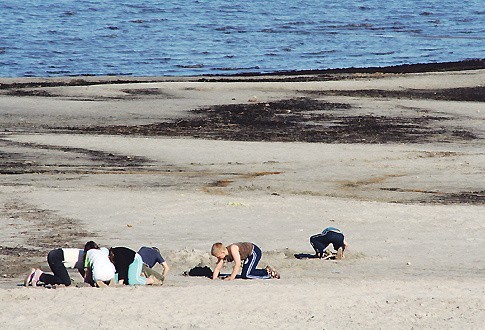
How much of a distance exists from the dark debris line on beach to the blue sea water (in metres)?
13.0

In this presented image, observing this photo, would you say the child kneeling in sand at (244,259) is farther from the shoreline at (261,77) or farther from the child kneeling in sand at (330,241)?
the shoreline at (261,77)

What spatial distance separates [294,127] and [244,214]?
9.61m

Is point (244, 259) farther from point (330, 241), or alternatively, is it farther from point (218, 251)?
point (330, 241)

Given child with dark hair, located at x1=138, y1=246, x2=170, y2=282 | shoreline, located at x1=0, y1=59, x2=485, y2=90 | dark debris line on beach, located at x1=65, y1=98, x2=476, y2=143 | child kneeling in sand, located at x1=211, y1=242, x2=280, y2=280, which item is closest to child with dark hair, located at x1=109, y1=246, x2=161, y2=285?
child with dark hair, located at x1=138, y1=246, x2=170, y2=282

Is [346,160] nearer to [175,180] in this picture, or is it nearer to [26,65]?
[175,180]

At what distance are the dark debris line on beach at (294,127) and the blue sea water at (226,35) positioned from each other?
1301 cm

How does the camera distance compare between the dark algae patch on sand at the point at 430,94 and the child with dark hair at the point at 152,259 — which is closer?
the child with dark hair at the point at 152,259

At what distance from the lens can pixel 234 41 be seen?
5334cm

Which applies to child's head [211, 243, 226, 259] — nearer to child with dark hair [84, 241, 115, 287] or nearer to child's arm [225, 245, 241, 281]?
child's arm [225, 245, 241, 281]

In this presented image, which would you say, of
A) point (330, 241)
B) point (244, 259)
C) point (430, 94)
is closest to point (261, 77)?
point (430, 94)

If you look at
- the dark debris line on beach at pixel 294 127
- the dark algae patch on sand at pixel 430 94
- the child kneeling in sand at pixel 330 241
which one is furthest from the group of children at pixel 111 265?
the dark algae patch on sand at pixel 430 94

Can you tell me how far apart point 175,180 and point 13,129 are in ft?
24.8

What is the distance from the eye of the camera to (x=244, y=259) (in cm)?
1420

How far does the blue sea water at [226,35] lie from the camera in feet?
150
